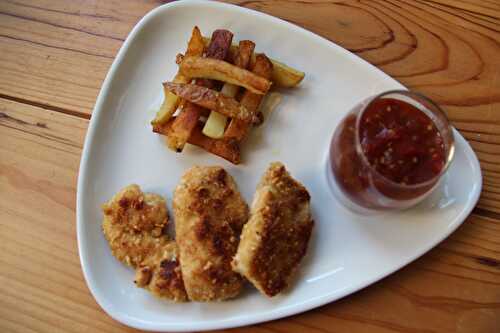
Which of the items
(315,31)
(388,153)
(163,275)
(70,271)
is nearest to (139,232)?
(163,275)

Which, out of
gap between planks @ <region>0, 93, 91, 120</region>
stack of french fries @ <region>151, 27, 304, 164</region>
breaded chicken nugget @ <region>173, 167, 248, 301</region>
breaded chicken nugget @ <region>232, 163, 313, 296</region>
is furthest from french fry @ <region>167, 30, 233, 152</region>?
gap between planks @ <region>0, 93, 91, 120</region>

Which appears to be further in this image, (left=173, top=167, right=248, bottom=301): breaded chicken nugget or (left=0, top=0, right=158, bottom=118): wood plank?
(left=0, top=0, right=158, bottom=118): wood plank

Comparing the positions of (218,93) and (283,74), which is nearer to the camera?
(218,93)

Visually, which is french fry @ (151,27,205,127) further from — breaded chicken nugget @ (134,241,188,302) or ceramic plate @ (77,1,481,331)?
breaded chicken nugget @ (134,241,188,302)

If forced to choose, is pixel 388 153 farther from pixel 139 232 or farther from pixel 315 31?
pixel 139 232

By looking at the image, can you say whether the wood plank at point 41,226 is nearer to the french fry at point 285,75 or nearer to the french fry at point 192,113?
the french fry at point 192,113

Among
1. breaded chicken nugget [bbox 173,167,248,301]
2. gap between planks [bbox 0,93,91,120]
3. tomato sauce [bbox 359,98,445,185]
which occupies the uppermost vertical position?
tomato sauce [bbox 359,98,445,185]

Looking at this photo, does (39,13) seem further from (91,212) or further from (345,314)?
(345,314)
